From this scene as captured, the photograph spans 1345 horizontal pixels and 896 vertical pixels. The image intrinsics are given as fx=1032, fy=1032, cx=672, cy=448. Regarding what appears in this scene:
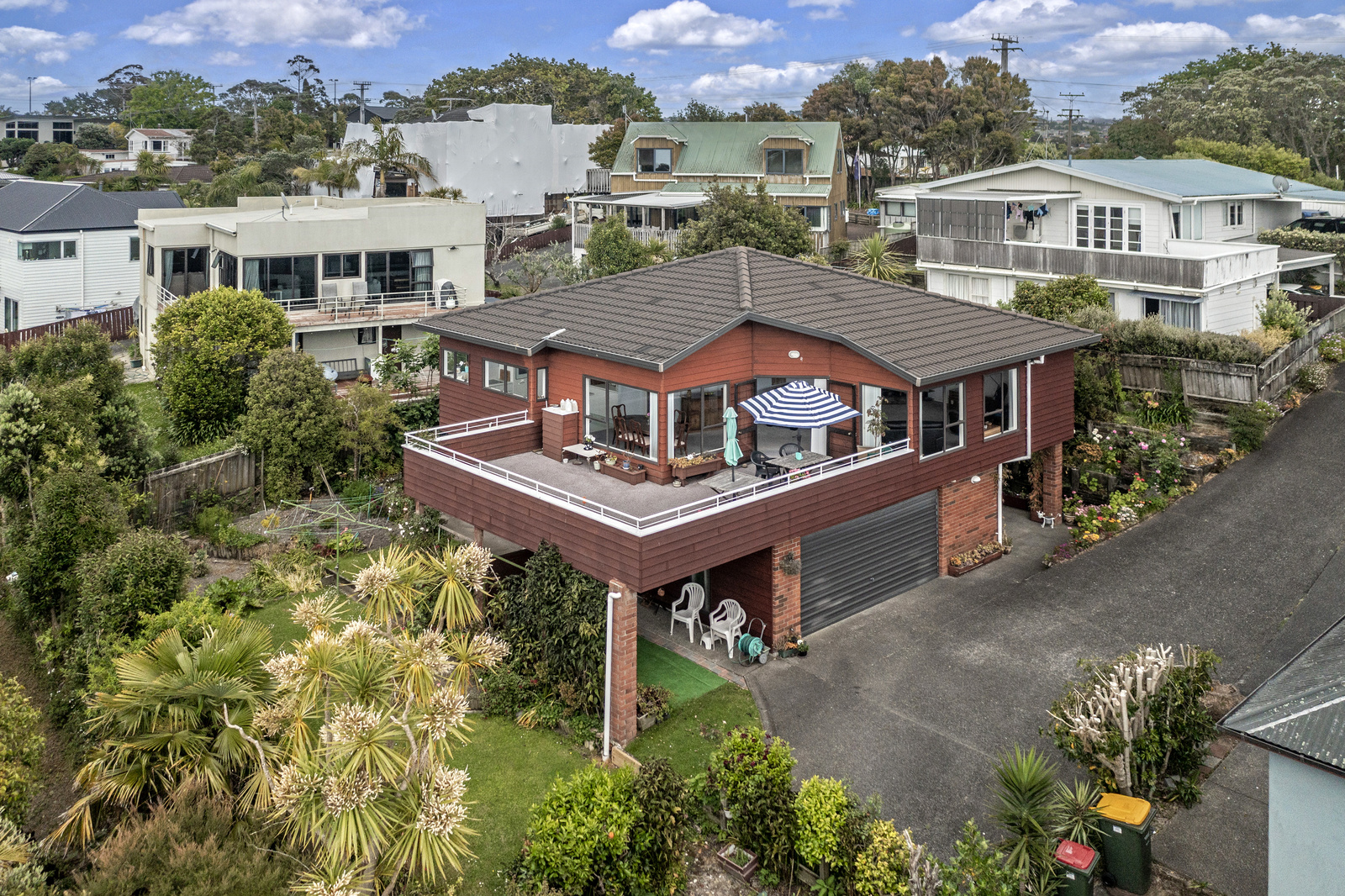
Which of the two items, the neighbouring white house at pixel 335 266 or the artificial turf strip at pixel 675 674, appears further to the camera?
the neighbouring white house at pixel 335 266

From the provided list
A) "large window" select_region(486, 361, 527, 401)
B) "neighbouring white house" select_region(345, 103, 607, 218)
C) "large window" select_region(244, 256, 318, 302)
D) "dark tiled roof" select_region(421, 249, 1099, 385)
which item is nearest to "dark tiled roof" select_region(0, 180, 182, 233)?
"neighbouring white house" select_region(345, 103, 607, 218)

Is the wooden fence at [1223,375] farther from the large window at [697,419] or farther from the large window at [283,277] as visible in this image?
the large window at [283,277]

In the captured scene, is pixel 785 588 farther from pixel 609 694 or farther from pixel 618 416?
pixel 618 416

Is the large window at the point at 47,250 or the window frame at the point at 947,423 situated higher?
the large window at the point at 47,250

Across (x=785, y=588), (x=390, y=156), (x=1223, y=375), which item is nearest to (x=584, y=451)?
(x=785, y=588)

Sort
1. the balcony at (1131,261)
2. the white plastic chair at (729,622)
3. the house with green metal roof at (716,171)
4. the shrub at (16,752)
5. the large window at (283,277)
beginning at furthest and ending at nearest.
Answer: the house with green metal roof at (716,171), the large window at (283,277), the balcony at (1131,261), the white plastic chair at (729,622), the shrub at (16,752)

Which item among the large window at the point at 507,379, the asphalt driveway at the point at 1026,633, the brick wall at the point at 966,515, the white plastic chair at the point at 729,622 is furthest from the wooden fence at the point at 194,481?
the brick wall at the point at 966,515
